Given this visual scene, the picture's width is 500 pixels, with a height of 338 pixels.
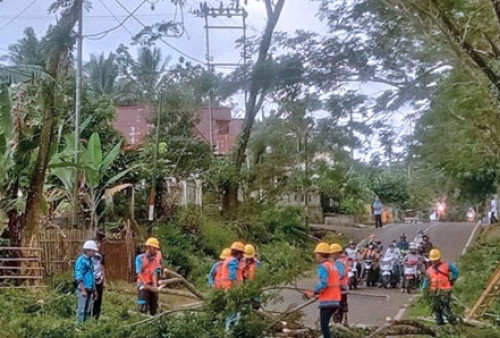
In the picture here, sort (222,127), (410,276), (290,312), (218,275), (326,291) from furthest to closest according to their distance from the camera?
(222,127), (410,276), (218,275), (290,312), (326,291)

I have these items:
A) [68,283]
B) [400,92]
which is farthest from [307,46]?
[68,283]

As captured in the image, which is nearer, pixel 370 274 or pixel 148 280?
pixel 148 280

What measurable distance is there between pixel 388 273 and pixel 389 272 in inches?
1.7

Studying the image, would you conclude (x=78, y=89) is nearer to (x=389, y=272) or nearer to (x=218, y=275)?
(x=218, y=275)

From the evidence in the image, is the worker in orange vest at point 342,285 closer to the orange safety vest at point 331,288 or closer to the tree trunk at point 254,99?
the orange safety vest at point 331,288

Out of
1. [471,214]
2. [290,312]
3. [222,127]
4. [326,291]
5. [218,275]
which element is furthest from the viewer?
[471,214]

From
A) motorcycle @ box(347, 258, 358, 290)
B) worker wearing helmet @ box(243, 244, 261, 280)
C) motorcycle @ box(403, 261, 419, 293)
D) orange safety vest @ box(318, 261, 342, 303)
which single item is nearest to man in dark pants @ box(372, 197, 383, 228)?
motorcycle @ box(347, 258, 358, 290)

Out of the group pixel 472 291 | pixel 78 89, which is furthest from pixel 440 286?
pixel 78 89

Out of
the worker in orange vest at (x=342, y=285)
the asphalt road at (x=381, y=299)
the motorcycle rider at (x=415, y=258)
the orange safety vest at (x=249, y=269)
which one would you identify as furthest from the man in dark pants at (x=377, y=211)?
the orange safety vest at (x=249, y=269)

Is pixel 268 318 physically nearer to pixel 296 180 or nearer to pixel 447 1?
pixel 447 1

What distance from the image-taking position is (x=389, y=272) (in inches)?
823

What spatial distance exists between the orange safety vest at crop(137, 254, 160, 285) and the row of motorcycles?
28.6 ft

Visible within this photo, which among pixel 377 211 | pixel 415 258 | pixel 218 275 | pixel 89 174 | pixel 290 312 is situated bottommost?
pixel 290 312

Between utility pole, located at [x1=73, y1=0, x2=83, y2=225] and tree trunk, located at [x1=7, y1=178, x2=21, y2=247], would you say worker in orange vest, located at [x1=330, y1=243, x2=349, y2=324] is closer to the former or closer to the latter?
utility pole, located at [x1=73, y1=0, x2=83, y2=225]
